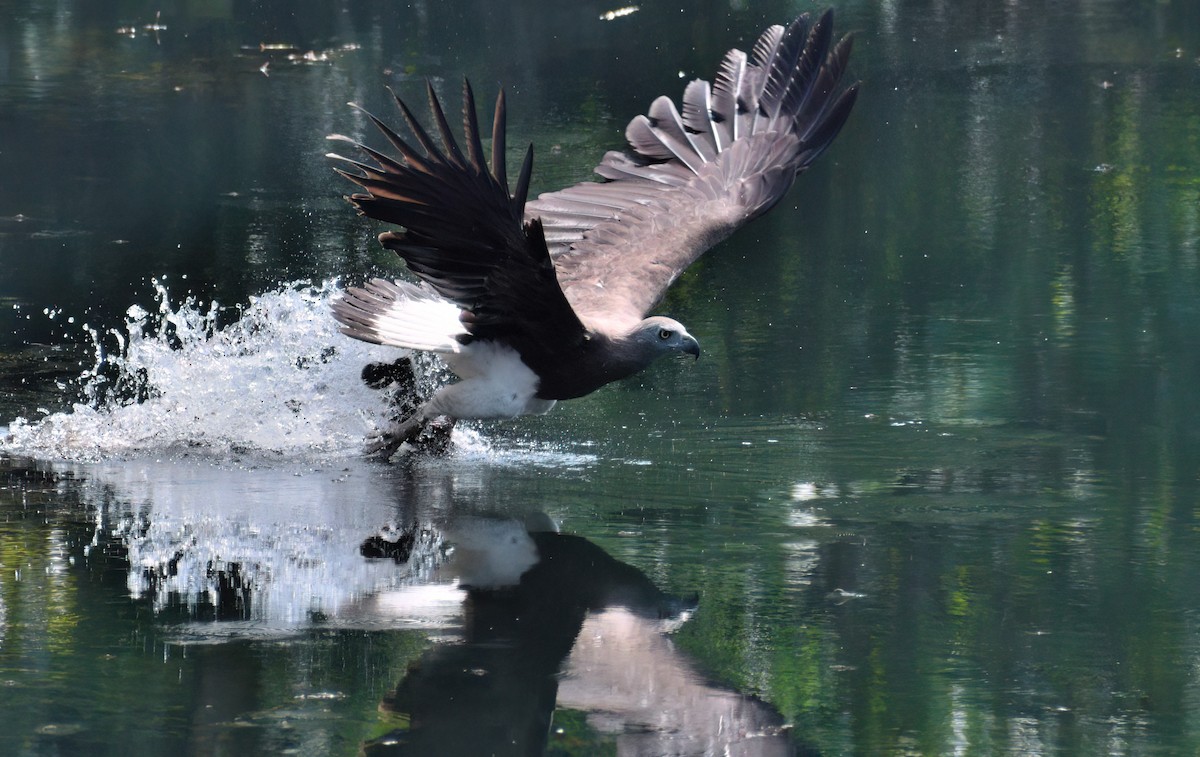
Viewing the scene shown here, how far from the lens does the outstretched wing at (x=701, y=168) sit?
290 inches

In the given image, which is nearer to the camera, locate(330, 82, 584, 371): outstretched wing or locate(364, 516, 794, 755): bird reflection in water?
locate(364, 516, 794, 755): bird reflection in water

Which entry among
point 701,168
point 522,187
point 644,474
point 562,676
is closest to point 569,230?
point 701,168

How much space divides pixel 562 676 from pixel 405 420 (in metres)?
2.79

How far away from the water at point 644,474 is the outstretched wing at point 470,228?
682mm

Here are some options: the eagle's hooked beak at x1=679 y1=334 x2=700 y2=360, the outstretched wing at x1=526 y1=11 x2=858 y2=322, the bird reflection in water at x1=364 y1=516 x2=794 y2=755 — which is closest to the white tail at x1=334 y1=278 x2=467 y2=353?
the outstretched wing at x1=526 y1=11 x2=858 y2=322

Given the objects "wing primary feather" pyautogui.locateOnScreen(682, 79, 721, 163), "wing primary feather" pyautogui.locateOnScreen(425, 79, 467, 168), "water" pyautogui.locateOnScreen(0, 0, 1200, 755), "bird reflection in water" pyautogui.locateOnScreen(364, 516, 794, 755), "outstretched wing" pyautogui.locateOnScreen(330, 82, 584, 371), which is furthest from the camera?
"wing primary feather" pyautogui.locateOnScreen(682, 79, 721, 163)

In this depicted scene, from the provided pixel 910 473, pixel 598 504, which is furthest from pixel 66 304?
pixel 910 473

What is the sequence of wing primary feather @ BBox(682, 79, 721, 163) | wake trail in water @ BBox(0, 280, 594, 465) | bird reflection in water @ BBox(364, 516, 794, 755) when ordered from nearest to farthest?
bird reflection in water @ BBox(364, 516, 794, 755) → wake trail in water @ BBox(0, 280, 594, 465) → wing primary feather @ BBox(682, 79, 721, 163)

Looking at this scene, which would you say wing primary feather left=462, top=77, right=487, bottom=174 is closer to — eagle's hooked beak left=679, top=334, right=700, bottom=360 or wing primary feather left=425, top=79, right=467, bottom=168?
wing primary feather left=425, top=79, right=467, bottom=168

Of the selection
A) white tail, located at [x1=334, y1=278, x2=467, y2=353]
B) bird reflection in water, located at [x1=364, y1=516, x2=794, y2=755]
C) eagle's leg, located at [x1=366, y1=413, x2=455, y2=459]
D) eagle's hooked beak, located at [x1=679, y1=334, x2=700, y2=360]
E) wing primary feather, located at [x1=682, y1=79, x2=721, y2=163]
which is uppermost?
wing primary feather, located at [x1=682, y1=79, x2=721, y2=163]

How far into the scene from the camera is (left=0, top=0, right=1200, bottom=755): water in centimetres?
426

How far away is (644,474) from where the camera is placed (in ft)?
21.7

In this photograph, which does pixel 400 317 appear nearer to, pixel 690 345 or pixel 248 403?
pixel 248 403

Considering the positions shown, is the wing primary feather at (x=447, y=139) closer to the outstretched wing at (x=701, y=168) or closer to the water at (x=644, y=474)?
the water at (x=644, y=474)
